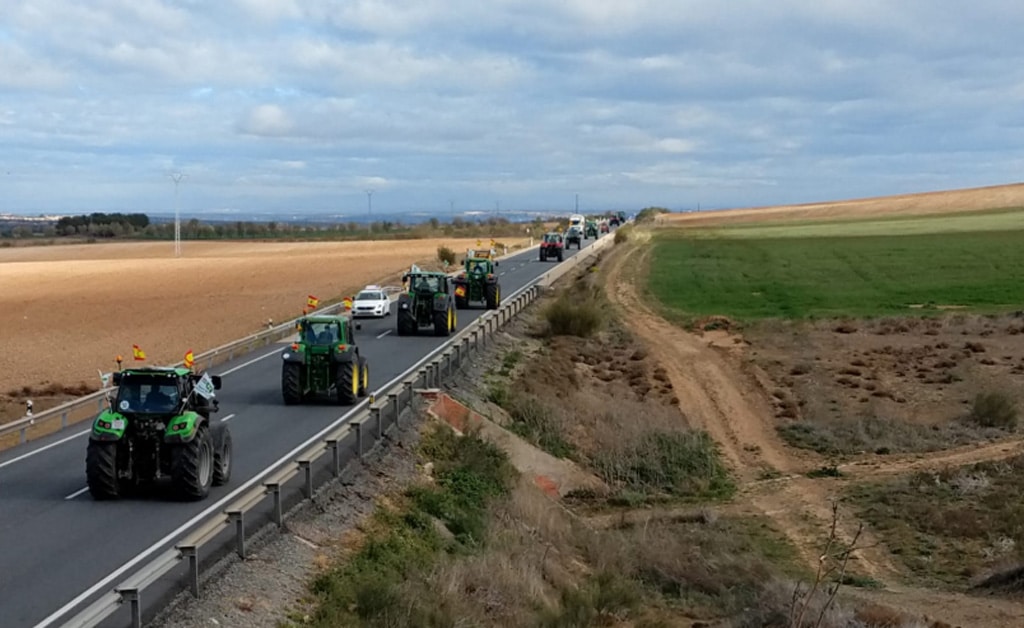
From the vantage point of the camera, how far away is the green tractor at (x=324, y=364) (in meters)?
25.4

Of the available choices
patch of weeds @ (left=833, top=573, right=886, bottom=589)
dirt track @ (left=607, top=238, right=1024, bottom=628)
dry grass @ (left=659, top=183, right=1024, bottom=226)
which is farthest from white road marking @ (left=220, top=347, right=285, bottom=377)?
dry grass @ (left=659, top=183, right=1024, bottom=226)

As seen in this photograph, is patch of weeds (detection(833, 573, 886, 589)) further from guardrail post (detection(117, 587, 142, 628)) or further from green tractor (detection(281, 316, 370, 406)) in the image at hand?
guardrail post (detection(117, 587, 142, 628))

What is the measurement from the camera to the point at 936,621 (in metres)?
16.1

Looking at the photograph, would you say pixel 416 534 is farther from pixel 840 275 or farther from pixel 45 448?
pixel 840 275

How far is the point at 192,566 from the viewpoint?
40.4 feet

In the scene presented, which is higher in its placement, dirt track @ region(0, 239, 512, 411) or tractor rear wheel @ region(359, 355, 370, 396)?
tractor rear wheel @ region(359, 355, 370, 396)

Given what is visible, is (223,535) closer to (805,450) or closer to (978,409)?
(805,450)

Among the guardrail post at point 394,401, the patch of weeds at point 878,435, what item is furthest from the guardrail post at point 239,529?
the patch of weeds at point 878,435

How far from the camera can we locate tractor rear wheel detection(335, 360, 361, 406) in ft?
82.9

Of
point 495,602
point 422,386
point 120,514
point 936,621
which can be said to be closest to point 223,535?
point 120,514

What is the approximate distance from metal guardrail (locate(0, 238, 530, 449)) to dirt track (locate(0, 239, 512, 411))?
2720 mm

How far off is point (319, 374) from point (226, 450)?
776cm

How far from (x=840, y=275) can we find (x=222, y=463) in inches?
2455

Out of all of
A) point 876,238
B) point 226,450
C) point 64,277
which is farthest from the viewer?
point 876,238
